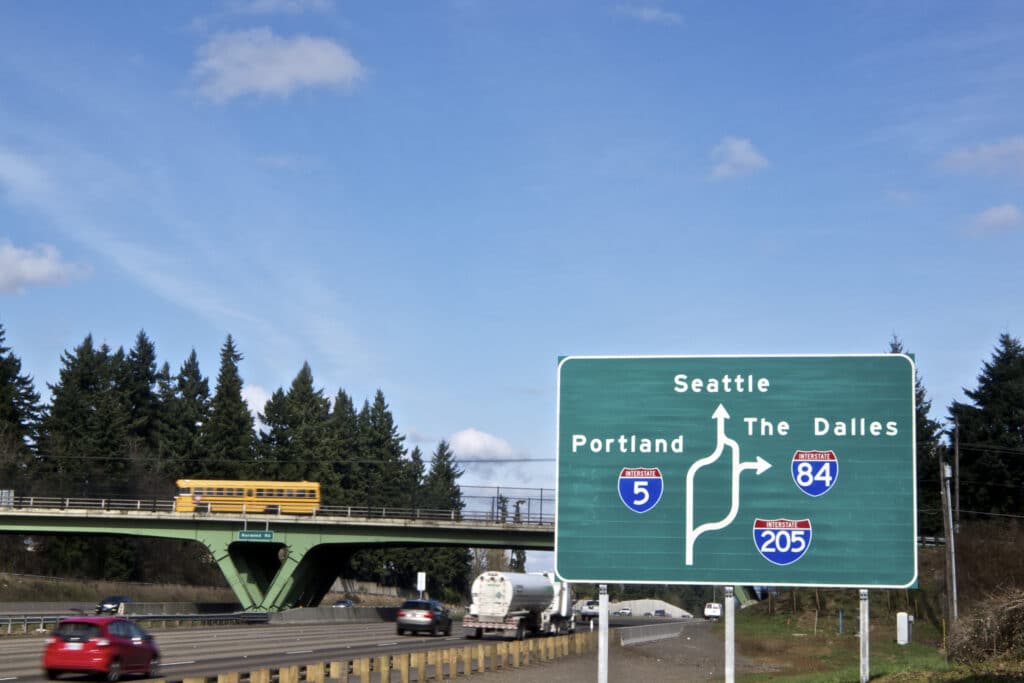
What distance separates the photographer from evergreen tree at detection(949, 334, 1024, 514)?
106m

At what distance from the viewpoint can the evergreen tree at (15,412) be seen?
11738 cm

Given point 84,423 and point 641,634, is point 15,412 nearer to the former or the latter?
point 84,423

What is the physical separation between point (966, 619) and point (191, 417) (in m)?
122

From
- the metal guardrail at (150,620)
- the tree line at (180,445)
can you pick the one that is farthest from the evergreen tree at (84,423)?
the metal guardrail at (150,620)

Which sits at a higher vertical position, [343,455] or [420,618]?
[343,455]

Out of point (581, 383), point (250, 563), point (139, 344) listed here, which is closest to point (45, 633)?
point (250, 563)

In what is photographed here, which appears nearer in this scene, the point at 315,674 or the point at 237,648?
the point at 315,674

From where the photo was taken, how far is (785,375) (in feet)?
50.4

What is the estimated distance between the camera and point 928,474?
112 m

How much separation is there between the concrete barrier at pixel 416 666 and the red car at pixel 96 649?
1334 mm

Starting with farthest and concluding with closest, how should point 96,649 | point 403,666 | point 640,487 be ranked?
point 403,666 < point 96,649 < point 640,487

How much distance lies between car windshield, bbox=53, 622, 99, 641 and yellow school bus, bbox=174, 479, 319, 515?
54.7 metres

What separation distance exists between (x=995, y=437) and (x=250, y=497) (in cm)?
6754

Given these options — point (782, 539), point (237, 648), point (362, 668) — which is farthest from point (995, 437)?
point (782, 539)
